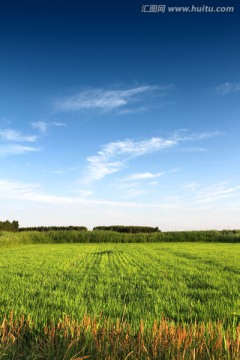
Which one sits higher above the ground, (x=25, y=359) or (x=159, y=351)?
(x=159, y=351)

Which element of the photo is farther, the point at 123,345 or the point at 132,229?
the point at 132,229

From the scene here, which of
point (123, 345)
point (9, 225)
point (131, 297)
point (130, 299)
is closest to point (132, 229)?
point (9, 225)

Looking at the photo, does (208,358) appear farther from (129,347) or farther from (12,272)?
(12,272)

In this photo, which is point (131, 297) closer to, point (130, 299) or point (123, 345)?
point (130, 299)

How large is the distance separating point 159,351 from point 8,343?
1.59 m

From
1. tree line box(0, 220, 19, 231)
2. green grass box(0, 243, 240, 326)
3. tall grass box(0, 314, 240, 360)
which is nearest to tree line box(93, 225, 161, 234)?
tree line box(0, 220, 19, 231)

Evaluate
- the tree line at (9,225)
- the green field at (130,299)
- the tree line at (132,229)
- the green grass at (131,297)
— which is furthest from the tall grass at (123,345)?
the tree line at (9,225)

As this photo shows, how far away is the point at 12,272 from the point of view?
1032cm

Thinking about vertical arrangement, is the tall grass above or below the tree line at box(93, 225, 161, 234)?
below

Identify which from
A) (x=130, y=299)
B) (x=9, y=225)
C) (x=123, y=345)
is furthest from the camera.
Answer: (x=9, y=225)

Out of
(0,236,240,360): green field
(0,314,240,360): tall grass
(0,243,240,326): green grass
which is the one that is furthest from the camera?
(0,243,240,326): green grass

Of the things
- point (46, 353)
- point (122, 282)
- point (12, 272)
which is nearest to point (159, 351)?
point (46, 353)

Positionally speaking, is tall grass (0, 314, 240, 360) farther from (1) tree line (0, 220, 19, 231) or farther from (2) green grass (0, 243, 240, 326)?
(1) tree line (0, 220, 19, 231)

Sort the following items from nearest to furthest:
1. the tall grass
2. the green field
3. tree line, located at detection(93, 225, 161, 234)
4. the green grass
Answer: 1. the tall grass
2. the green field
3. the green grass
4. tree line, located at detection(93, 225, 161, 234)
